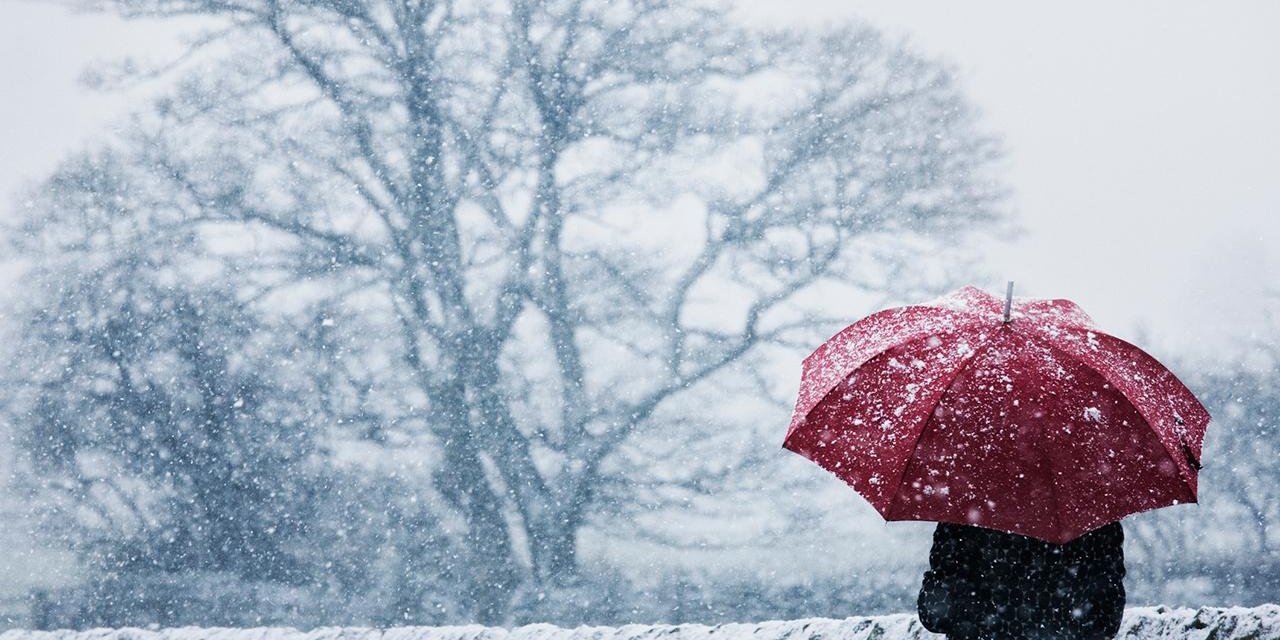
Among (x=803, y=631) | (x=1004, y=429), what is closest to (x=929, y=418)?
(x=1004, y=429)

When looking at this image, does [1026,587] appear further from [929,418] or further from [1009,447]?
[929,418]

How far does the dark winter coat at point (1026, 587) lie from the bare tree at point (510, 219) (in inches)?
387

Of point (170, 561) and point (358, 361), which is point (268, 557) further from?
point (358, 361)

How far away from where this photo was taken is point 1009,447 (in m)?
2.48

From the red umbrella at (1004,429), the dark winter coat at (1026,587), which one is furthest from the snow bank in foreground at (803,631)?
the red umbrella at (1004,429)

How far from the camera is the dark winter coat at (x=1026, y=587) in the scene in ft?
8.85

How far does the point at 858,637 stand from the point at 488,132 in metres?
11.0

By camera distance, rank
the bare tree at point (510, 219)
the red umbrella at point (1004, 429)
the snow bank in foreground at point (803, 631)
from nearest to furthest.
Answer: the red umbrella at point (1004, 429)
the snow bank in foreground at point (803, 631)
the bare tree at point (510, 219)

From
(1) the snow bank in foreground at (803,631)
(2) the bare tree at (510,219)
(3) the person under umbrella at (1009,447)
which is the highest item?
(2) the bare tree at (510,219)

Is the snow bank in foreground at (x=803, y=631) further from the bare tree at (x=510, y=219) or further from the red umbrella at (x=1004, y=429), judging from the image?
the bare tree at (x=510, y=219)

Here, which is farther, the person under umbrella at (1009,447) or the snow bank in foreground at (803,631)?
the snow bank in foreground at (803,631)

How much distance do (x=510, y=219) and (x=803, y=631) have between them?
10562mm

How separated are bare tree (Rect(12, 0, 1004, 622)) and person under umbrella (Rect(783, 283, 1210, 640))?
9834 millimetres

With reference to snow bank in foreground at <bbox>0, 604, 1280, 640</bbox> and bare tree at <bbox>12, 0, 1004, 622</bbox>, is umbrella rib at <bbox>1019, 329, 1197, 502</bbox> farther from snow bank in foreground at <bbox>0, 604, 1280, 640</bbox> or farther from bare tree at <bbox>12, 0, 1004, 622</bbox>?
bare tree at <bbox>12, 0, 1004, 622</bbox>
